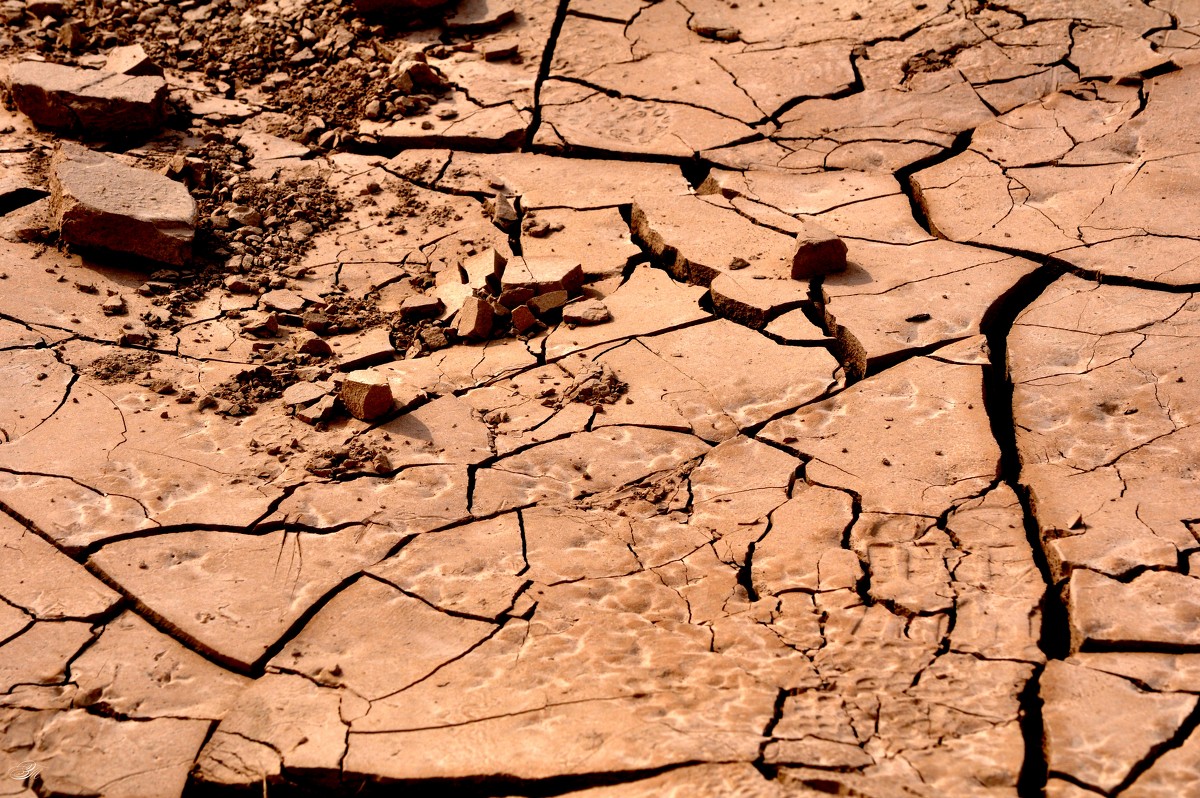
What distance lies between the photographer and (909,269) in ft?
12.1

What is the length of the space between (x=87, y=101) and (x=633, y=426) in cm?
300

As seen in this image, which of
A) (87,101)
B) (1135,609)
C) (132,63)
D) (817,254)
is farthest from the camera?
(132,63)

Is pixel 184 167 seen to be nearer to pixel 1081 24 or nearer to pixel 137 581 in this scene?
pixel 137 581

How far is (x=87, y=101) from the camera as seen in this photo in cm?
456

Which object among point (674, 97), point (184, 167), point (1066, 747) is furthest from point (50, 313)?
point (1066, 747)

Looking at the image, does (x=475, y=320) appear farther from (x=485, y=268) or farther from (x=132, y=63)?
(x=132, y=63)

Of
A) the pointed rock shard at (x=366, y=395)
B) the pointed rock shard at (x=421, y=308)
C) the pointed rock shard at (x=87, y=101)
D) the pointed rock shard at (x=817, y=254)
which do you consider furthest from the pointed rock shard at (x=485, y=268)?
the pointed rock shard at (x=87, y=101)

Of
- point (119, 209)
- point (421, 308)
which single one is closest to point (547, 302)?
point (421, 308)

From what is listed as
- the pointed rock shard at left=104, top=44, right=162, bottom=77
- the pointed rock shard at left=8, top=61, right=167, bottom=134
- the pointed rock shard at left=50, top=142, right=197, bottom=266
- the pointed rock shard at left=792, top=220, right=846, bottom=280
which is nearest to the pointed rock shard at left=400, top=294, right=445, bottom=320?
the pointed rock shard at left=50, top=142, right=197, bottom=266

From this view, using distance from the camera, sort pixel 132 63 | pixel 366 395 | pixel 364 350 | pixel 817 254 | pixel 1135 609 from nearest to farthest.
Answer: pixel 1135 609, pixel 366 395, pixel 364 350, pixel 817 254, pixel 132 63

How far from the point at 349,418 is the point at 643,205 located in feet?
5.23

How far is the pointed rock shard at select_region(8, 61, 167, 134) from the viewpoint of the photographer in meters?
4.55

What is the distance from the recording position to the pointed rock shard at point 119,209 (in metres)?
3.76

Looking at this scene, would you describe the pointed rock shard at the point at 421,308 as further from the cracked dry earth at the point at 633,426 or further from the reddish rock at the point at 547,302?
the reddish rock at the point at 547,302
